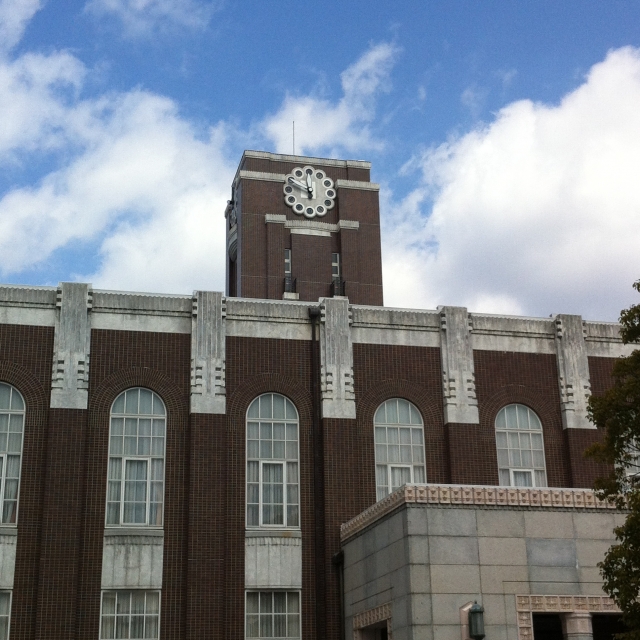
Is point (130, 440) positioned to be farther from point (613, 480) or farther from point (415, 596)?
point (613, 480)

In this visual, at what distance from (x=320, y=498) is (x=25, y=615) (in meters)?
8.14

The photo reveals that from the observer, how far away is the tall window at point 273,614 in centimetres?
2712

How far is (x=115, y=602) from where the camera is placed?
26641mm

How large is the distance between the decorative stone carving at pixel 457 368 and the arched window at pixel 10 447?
1182cm

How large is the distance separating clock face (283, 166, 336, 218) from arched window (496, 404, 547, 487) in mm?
24969

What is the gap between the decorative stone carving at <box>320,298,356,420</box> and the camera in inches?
1156

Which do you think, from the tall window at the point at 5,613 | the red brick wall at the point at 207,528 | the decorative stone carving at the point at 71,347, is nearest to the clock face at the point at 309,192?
the decorative stone carving at the point at 71,347

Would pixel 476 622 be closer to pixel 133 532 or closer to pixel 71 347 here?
pixel 133 532

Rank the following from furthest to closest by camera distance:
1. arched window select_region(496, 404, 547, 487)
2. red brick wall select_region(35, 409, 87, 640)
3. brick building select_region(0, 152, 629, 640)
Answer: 1. arched window select_region(496, 404, 547, 487)
2. red brick wall select_region(35, 409, 87, 640)
3. brick building select_region(0, 152, 629, 640)

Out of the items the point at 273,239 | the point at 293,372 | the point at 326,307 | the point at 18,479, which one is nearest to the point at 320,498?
the point at 293,372

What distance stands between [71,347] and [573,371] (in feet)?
48.1

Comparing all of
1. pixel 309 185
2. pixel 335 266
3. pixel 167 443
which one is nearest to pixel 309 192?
pixel 309 185

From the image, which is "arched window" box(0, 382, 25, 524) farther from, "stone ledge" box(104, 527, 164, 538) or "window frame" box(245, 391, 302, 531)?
"window frame" box(245, 391, 302, 531)

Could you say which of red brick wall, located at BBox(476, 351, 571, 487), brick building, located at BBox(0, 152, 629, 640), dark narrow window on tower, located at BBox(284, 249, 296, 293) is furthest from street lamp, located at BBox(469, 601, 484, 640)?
dark narrow window on tower, located at BBox(284, 249, 296, 293)
